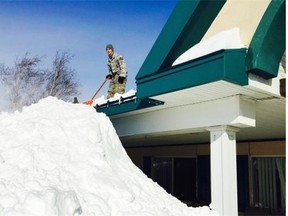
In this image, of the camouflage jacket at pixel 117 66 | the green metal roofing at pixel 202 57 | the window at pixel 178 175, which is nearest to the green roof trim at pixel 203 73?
the green metal roofing at pixel 202 57

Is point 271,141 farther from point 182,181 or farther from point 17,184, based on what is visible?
point 17,184

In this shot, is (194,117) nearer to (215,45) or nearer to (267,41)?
(215,45)

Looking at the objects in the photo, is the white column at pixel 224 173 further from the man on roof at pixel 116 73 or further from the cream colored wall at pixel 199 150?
the cream colored wall at pixel 199 150

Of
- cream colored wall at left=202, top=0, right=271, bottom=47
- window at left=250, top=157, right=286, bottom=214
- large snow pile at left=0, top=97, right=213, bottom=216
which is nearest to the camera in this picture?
large snow pile at left=0, top=97, right=213, bottom=216

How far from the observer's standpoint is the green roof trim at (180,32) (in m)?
5.53

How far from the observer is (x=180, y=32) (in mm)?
5520

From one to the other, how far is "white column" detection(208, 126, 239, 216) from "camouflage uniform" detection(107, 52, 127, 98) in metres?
3.89

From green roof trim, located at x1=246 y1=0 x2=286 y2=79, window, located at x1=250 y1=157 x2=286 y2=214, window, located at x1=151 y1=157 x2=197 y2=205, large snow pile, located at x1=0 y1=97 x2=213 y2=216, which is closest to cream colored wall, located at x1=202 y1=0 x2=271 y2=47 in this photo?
green roof trim, located at x1=246 y1=0 x2=286 y2=79

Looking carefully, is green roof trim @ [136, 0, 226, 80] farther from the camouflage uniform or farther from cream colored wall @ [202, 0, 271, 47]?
the camouflage uniform

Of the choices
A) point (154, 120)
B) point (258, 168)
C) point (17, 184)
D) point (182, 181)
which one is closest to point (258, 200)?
point (258, 168)

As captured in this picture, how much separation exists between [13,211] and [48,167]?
142cm

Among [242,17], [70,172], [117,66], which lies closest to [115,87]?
[117,66]

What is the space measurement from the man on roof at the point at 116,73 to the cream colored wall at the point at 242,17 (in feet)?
10.4

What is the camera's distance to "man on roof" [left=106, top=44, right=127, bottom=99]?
29.5 feet
